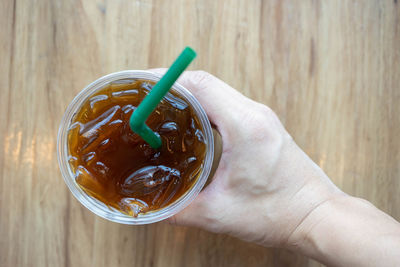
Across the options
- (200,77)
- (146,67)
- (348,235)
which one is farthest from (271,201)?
(146,67)

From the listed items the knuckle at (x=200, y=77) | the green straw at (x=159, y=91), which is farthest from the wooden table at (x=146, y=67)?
the green straw at (x=159, y=91)

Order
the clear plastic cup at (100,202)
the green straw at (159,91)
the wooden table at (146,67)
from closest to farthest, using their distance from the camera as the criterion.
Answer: the green straw at (159,91) → the clear plastic cup at (100,202) → the wooden table at (146,67)

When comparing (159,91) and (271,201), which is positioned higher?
(159,91)

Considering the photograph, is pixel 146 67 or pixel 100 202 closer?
pixel 100 202

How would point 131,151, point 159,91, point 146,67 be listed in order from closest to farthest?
point 159,91 < point 131,151 < point 146,67

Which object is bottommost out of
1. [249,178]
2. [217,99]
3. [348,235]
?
[348,235]

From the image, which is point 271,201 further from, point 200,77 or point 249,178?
point 200,77

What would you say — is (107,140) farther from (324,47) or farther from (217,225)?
(324,47)

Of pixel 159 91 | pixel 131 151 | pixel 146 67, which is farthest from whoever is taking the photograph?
pixel 146 67

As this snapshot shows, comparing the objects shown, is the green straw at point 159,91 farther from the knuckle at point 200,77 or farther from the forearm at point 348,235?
the forearm at point 348,235
